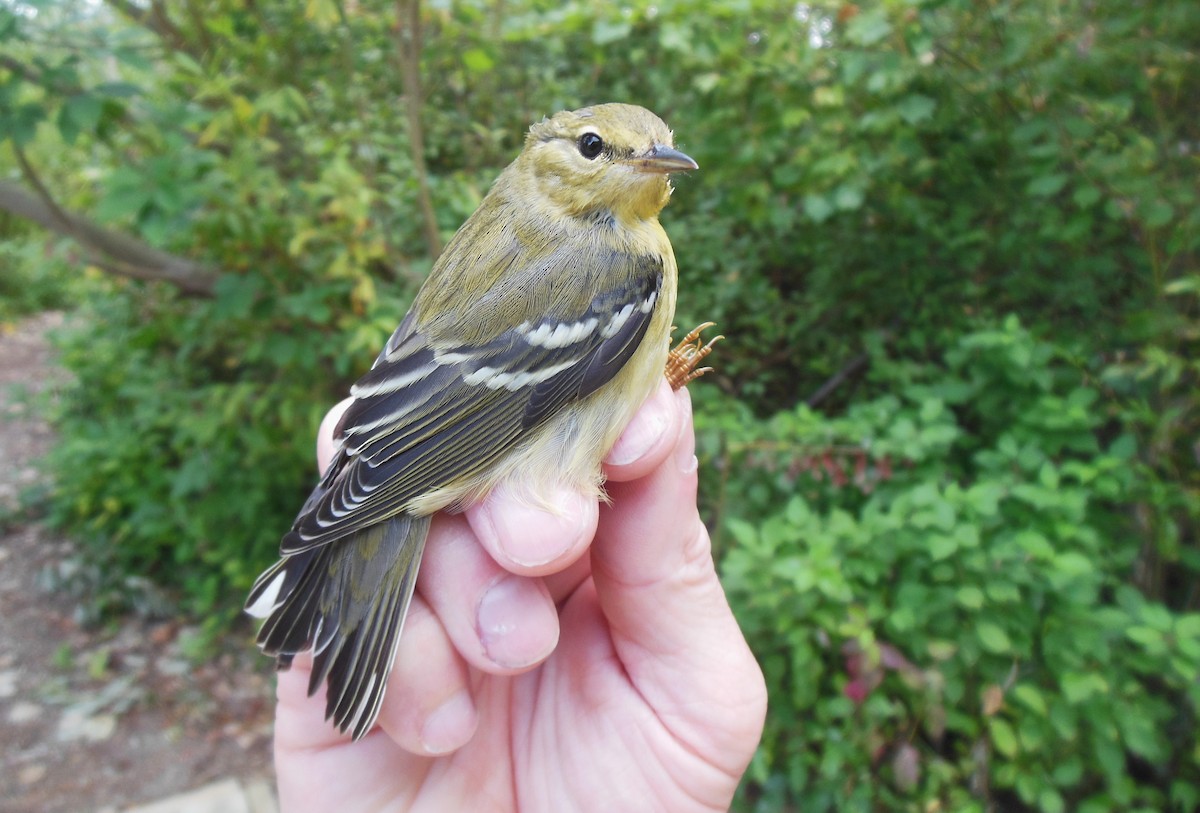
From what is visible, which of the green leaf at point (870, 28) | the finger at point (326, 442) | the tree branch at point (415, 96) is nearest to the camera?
the finger at point (326, 442)

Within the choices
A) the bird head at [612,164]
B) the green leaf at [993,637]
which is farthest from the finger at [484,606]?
the green leaf at [993,637]

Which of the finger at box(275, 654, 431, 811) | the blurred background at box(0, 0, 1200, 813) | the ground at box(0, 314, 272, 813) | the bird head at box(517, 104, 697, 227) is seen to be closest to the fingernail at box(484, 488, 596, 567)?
the finger at box(275, 654, 431, 811)

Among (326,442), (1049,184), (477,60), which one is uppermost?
(477,60)

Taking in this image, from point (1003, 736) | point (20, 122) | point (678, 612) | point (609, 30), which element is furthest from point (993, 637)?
point (20, 122)

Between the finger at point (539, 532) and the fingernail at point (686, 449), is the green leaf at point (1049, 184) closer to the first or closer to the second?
the fingernail at point (686, 449)

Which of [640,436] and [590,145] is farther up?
[590,145]

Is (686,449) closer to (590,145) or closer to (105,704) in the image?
(590,145)

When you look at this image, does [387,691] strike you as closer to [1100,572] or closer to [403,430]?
[403,430]

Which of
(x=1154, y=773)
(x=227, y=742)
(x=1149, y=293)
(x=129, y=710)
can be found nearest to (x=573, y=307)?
(x=1149, y=293)
